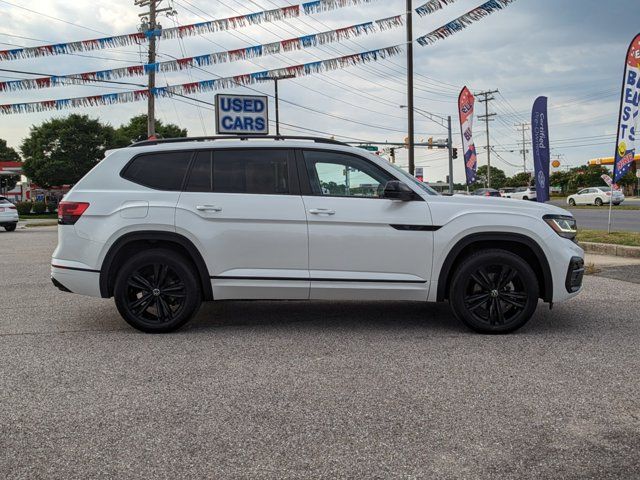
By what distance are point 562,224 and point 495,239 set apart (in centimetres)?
71

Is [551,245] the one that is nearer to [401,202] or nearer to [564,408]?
[401,202]

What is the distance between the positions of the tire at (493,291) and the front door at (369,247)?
33cm

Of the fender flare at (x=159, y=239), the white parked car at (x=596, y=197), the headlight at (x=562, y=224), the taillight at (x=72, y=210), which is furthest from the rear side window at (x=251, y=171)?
the white parked car at (x=596, y=197)

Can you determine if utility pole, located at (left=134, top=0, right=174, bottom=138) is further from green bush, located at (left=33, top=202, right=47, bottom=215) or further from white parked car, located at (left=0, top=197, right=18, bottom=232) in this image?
green bush, located at (left=33, top=202, right=47, bottom=215)

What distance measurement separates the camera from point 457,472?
8.55 ft

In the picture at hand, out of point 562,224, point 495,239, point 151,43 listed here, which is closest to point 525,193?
point 151,43

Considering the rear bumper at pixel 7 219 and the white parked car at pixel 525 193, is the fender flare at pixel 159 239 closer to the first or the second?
the rear bumper at pixel 7 219

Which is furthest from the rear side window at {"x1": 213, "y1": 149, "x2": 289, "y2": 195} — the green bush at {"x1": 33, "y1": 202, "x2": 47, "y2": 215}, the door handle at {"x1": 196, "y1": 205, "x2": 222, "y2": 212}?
the green bush at {"x1": 33, "y1": 202, "x2": 47, "y2": 215}

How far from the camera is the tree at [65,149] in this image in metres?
51.5

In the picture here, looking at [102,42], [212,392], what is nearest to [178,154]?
[212,392]

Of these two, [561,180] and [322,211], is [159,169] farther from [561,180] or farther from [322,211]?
[561,180]

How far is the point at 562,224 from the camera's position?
5266 millimetres

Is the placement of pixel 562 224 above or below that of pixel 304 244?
above

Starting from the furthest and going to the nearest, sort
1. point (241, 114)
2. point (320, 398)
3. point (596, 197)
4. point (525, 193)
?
1. point (525, 193)
2. point (596, 197)
3. point (241, 114)
4. point (320, 398)
